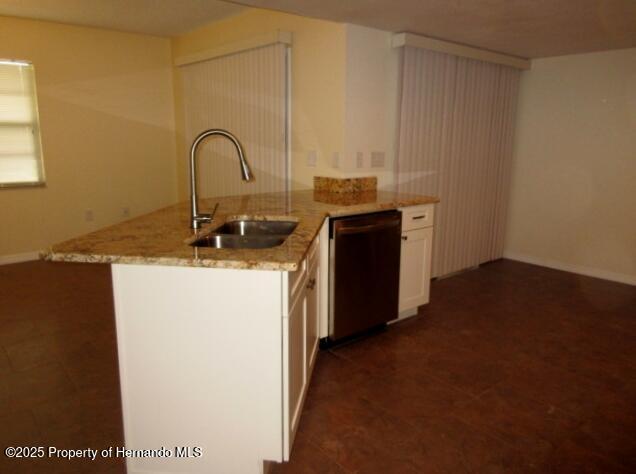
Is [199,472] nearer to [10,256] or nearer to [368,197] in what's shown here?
[368,197]

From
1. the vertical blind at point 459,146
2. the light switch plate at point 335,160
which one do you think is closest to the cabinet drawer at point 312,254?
the light switch plate at point 335,160

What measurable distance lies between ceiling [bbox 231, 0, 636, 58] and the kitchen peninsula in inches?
74.5

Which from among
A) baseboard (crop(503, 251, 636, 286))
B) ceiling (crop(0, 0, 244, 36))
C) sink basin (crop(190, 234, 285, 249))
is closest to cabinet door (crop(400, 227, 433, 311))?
sink basin (crop(190, 234, 285, 249))

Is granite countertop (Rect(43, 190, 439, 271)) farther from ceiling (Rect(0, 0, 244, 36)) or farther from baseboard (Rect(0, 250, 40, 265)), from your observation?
baseboard (Rect(0, 250, 40, 265))

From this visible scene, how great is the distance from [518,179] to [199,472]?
448cm

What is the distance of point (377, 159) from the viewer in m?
3.79

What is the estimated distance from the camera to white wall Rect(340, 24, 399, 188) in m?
3.46

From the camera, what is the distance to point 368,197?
10.9ft

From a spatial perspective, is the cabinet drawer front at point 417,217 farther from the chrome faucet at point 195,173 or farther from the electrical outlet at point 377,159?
the chrome faucet at point 195,173

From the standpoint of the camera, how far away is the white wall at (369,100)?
11.4 ft

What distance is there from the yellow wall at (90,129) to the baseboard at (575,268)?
14.0 ft

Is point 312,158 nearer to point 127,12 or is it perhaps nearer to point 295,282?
point 295,282

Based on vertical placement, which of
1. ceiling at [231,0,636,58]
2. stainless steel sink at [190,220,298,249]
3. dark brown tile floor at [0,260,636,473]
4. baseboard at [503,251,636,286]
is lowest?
dark brown tile floor at [0,260,636,473]

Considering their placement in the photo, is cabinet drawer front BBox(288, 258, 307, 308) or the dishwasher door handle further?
the dishwasher door handle
